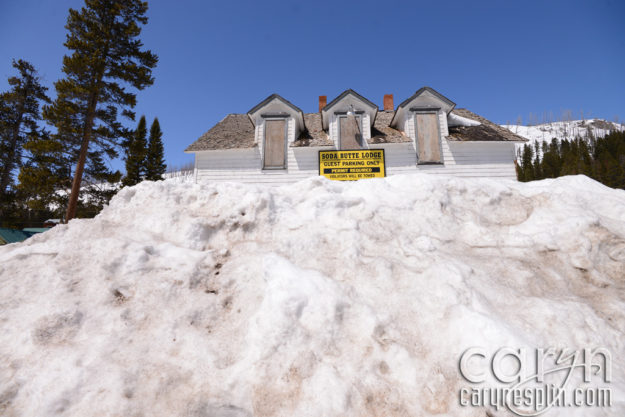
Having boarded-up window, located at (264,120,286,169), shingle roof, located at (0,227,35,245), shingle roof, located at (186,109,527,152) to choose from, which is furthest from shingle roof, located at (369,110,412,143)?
shingle roof, located at (0,227,35,245)

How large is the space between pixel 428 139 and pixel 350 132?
3.98 metres

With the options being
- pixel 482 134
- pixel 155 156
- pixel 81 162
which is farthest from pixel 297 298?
pixel 155 156

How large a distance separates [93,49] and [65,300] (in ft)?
56.6

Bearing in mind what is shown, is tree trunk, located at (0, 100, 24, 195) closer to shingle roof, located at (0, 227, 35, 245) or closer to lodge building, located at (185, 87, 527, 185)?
shingle roof, located at (0, 227, 35, 245)

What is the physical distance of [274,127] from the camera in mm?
13406

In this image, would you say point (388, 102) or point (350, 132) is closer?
point (350, 132)

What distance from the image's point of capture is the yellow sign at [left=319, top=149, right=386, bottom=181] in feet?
41.9

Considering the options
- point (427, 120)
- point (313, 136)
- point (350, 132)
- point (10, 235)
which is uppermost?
point (427, 120)

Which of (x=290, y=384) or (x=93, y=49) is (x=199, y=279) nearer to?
(x=290, y=384)

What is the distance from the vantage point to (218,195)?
14.4ft

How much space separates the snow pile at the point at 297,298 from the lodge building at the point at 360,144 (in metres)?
8.59

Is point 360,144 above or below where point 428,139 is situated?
below

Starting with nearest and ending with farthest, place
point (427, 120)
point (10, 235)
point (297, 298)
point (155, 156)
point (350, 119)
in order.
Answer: point (297, 298)
point (427, 120)
point (350, 119)
point (10, 235)
point (155, 156)

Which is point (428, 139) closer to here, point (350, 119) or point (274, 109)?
point (350, 119)
